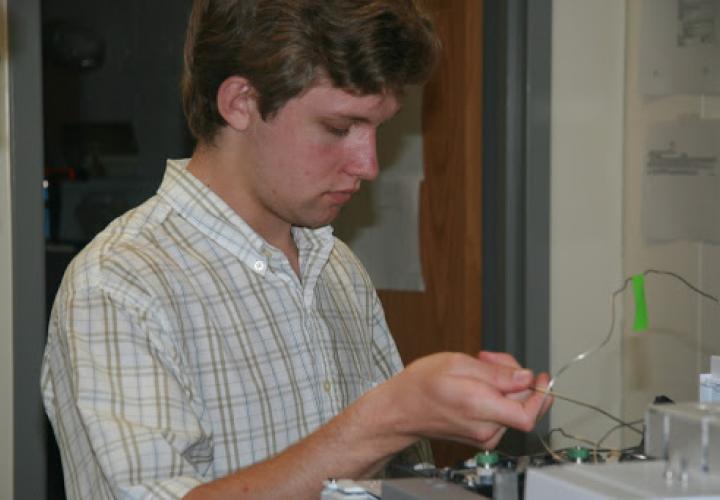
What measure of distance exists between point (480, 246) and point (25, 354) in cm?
120

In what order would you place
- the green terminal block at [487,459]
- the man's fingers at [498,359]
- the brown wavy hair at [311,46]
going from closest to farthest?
the green terminal block at [487,459] < the man's fingers at [498,359] < the brown wavy hair at [311,46]

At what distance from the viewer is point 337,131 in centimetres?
152

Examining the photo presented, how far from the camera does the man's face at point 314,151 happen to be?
59.1 inches

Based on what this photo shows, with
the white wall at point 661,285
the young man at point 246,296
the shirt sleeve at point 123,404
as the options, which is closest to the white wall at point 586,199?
the white wall at point 661,285

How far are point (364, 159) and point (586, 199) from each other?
1.40 meters

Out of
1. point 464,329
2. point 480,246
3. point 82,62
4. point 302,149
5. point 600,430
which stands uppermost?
point 82,62

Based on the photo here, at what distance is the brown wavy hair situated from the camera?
149cm

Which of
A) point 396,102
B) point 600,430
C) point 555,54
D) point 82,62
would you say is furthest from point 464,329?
point 396,102

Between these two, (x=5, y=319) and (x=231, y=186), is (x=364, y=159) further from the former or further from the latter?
(x=5, y=319)

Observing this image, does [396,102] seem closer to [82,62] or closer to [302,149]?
[302,149]

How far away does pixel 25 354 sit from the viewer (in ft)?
7.26

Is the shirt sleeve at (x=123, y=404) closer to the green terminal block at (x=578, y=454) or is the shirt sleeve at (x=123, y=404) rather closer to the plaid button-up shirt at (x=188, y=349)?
the plaid button-up shirt at (x=188, y=349)

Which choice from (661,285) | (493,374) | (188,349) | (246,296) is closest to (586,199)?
(661,285)

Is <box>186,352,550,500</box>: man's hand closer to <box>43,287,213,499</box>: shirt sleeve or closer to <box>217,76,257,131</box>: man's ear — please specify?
<box>43,287,213,499</box>: shirt sleeve
